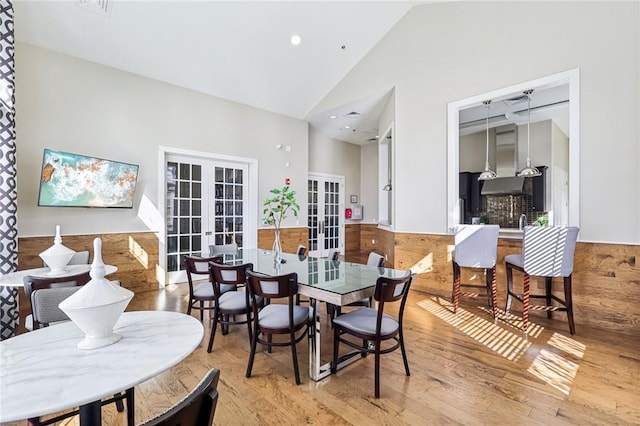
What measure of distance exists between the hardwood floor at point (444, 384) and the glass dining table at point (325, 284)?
0.16 metres

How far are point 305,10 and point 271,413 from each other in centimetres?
520

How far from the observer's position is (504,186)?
693 centimetres

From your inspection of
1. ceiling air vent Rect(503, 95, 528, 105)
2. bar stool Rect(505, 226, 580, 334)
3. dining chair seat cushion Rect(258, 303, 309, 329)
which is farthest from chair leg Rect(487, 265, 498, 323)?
ceiling air vent Rect(503, 95, 528, 105)

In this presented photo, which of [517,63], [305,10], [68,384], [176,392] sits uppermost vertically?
[305,10]

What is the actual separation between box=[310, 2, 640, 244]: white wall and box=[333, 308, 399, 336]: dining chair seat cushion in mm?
2595

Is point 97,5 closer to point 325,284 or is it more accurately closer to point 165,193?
point 165,193

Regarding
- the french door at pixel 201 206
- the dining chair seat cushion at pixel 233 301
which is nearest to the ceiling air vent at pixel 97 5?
the french door at pixel 201 206

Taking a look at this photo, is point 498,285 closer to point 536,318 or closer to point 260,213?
point 536,318

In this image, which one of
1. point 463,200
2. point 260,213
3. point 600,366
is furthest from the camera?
point 463,200

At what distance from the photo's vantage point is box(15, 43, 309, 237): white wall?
12.9 ft

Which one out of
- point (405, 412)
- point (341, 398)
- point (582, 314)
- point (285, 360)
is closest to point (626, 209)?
point (582, 314)

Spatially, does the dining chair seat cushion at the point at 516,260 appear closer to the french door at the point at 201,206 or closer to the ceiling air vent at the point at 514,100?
the ceiling air vent at the point at 514,100

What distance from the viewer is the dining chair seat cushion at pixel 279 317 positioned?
7.64 feet

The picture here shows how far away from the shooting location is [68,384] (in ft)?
2.97
